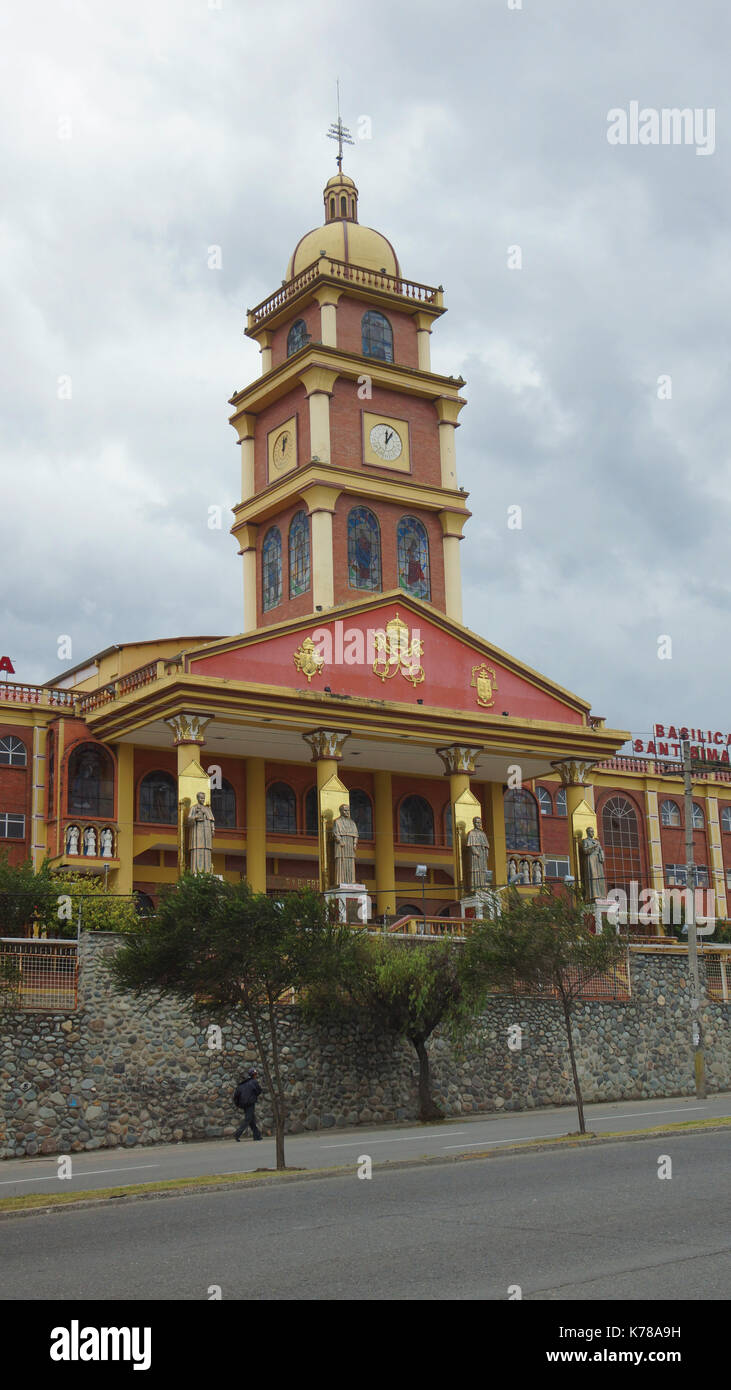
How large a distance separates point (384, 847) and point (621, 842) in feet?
49.5

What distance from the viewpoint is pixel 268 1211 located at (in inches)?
620

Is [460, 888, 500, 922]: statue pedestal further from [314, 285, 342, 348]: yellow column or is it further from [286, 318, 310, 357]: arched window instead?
[286, 318, 310, 357]: arched window

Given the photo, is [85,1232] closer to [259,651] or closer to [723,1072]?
[259,651]

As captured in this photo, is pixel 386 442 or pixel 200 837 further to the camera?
pixel 386 442

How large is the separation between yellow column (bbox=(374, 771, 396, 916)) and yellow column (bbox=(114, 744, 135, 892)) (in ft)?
26.8

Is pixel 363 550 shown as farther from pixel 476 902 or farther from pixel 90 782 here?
pixel 476 902

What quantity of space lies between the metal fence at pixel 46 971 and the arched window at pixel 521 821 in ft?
80.6

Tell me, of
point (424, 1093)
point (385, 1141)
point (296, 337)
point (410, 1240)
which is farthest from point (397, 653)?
point (410, 1240)

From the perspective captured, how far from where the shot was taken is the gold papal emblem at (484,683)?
44.5 metres

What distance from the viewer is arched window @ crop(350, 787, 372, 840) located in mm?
45656

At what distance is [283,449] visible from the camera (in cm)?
5106

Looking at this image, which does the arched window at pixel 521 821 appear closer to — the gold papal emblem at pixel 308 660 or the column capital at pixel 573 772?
the column capital at pixel 573 772

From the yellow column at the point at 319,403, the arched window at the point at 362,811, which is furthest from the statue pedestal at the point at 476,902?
the yellow column at the point at 319,403

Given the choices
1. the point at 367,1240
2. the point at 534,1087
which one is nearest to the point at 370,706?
the point at 534,1087
